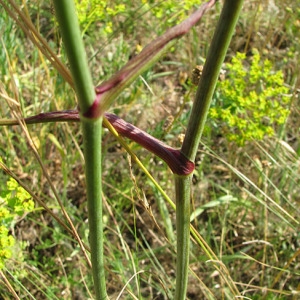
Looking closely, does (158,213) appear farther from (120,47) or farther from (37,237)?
(120,47)

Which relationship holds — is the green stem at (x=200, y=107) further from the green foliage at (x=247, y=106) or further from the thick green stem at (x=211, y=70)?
the green foliage at (x=247, y=106)

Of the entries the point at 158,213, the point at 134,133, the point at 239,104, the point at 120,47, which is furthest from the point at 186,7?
the point at 134,133

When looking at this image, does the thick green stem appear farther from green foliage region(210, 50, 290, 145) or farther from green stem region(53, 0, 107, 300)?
green foliage region(210, 50, 290, 145)

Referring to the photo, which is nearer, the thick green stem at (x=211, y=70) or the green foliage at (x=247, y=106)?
the thick green stem at (x=211, y=70)

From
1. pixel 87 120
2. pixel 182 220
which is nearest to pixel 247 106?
pixel 182 220

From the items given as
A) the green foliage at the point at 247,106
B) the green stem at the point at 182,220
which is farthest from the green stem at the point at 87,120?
the green foliage at the point at 247,106

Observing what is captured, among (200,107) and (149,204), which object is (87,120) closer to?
(200,107)
